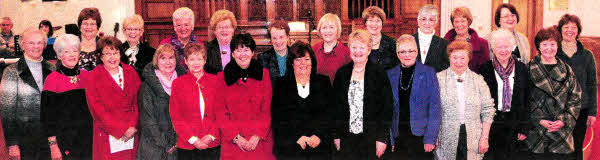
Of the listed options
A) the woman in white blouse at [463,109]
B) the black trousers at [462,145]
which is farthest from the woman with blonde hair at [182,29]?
the black trousers at [462,145]

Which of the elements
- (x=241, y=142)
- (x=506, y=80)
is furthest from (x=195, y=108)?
(x=506, y=80)

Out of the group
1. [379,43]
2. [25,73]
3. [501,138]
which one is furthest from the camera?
[379,43]

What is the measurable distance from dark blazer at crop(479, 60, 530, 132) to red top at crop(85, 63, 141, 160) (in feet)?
6.98

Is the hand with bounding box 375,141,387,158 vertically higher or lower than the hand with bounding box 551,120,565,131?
lower

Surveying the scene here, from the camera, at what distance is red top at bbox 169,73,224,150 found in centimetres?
312

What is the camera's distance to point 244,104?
319 cm

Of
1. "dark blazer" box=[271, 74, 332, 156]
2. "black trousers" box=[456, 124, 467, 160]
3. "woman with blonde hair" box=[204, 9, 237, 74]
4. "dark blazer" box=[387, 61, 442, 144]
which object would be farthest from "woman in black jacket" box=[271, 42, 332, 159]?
"black trousers" box=[456, 124, 467, 160]

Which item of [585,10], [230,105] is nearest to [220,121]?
[230,105]

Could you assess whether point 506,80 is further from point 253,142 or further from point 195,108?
point 195,108

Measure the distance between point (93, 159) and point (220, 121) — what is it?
2.65ft

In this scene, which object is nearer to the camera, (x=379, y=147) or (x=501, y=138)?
(x=379, y=147)

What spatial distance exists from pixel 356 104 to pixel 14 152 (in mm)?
2071

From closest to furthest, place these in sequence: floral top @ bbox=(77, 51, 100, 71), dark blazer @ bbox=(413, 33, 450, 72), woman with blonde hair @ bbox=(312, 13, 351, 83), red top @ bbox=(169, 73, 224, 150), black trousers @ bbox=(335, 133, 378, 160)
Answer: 1. red top @ bbox=(169, 73, 224, 150)
2. black trousers @ bbox=(335, 133, 378, 160)
3. floral top @ bbox=(77, 51, 100, 71)
4. woman with blonde hair @ bbox=(312, 13, 351, 83)
5. dark blazer @ bbox=(413, 33, 450, 72)

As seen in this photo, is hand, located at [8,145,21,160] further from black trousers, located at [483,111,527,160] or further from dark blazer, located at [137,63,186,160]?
black trousers, located at [483,111,527,160]
